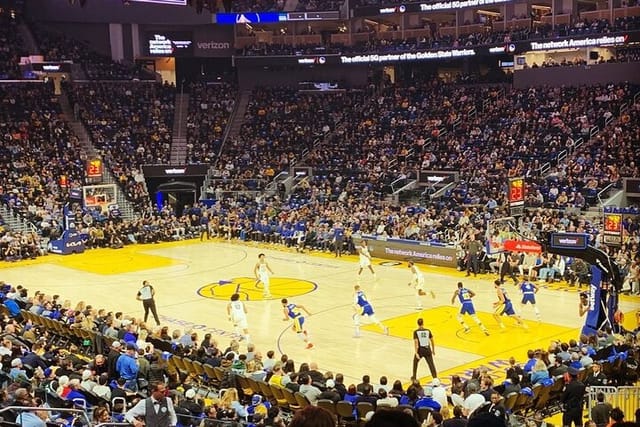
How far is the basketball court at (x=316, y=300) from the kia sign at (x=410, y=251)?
0.56 meters

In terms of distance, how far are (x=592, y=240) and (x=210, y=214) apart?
21092 mm

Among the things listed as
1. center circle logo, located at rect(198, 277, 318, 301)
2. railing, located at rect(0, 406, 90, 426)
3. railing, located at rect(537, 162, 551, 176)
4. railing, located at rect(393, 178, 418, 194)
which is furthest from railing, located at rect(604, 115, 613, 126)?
railing, located at rect(0, 406, 90, 426)

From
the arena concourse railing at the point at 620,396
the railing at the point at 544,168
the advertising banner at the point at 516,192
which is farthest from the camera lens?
the railing at the point at 544,168

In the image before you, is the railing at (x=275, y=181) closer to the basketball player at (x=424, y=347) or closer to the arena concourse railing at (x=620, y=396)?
the basketball player at (x=424, y=347)

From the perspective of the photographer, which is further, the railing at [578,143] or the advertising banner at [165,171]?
the advertising banner at [165,171]

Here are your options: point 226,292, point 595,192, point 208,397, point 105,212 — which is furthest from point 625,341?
point 105,212

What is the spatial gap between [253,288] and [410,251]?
26.5 ft

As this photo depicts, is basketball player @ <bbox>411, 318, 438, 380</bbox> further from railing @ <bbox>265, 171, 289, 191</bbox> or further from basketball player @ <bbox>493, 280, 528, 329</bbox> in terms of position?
railing @ <bbox>265, 171, 289, 191</bbox>

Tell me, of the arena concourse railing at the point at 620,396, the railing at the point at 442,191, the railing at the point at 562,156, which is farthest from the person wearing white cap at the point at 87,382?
the railing at the point at 562,156

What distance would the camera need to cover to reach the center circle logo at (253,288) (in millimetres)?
28208

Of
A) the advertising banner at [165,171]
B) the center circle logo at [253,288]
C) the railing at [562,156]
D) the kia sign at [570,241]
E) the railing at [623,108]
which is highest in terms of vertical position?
the railing at [623,108]

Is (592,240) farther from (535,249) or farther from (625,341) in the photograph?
(625,341)

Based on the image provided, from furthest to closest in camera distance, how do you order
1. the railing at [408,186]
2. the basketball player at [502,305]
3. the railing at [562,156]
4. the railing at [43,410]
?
the railing at [408,186]
the railing at [562,156]
the basketball player at [502,305]
the railing at [43,410]

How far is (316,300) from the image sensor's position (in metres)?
27.1
